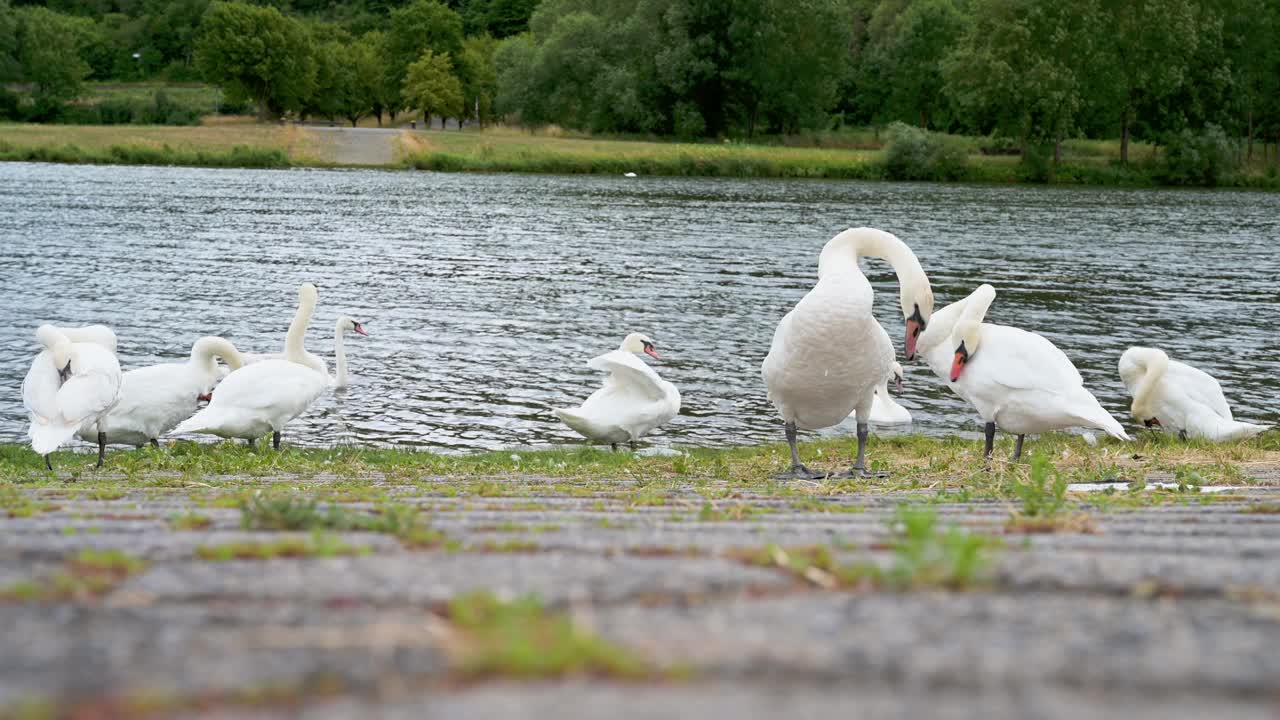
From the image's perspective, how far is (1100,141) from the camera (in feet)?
327

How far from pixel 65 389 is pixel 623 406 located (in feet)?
19.9

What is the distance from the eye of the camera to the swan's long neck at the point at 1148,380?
16.1 m

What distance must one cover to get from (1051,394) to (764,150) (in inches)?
3111

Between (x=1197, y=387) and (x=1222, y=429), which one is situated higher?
(x=1197, y=387)

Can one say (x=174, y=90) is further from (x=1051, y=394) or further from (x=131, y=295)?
(x=1051, y=394)

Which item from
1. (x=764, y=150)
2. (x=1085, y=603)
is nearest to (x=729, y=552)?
(x=1085, y=603)

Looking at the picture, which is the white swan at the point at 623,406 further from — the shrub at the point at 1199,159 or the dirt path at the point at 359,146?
the shrub at the point at 1199,159

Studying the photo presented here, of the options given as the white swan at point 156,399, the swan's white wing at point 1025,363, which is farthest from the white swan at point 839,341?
the white swan at point 156,399

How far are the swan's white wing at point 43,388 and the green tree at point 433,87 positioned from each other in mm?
125245

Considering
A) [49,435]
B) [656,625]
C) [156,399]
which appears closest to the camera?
[656,625]

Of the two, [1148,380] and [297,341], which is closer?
[1148,380]

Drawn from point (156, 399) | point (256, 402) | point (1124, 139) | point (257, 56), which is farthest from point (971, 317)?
point (257, 56)

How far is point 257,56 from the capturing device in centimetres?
13125

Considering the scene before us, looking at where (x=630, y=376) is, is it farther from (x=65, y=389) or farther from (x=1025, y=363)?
(x=65, y=389)
